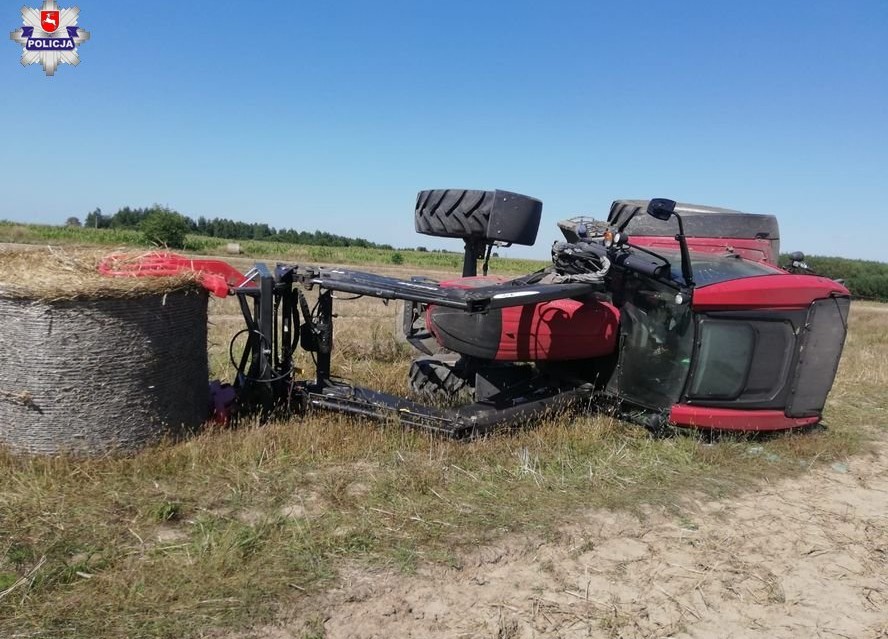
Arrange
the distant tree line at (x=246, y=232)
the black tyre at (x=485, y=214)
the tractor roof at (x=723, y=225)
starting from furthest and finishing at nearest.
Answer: the distant tree line at (x=246, y=232) → the tractor roof at (x=723, y=225) → the black tyre at (x=485, y=214)

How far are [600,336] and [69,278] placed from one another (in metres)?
4.06

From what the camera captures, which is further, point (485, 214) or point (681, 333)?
point (485, 214)

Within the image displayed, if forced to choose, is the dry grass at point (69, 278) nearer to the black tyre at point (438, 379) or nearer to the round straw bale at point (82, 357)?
the round straw bale at point (82, 357)

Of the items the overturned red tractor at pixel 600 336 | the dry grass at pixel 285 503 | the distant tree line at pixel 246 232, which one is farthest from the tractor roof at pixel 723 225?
the distant tree line at pixel 246 232

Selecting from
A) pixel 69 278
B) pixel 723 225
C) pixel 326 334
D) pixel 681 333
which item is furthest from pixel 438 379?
pixel 723 225

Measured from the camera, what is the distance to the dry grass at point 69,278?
13.1ft

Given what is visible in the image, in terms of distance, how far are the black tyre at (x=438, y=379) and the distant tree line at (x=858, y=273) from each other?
125ft

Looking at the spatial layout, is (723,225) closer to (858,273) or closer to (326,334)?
(326,334)

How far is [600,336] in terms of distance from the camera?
5.74 meters

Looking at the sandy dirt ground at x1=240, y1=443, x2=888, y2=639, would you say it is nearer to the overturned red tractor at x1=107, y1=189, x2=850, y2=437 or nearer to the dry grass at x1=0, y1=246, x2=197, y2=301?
the overturned red tractor at x1=107, y1=189, x2=850, y2=437

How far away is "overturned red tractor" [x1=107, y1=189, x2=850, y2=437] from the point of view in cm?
519

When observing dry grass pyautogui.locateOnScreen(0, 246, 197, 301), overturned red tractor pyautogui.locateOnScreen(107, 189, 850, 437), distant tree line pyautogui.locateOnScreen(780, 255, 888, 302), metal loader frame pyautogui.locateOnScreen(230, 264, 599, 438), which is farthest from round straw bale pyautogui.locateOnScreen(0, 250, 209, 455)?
distant tree line pyautogui.locateOnScreen(780, 255, 888, 302)

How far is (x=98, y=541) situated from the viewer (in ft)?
11.1

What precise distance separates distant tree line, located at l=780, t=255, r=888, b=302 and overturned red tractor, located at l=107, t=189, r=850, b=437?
37432 millimetres
